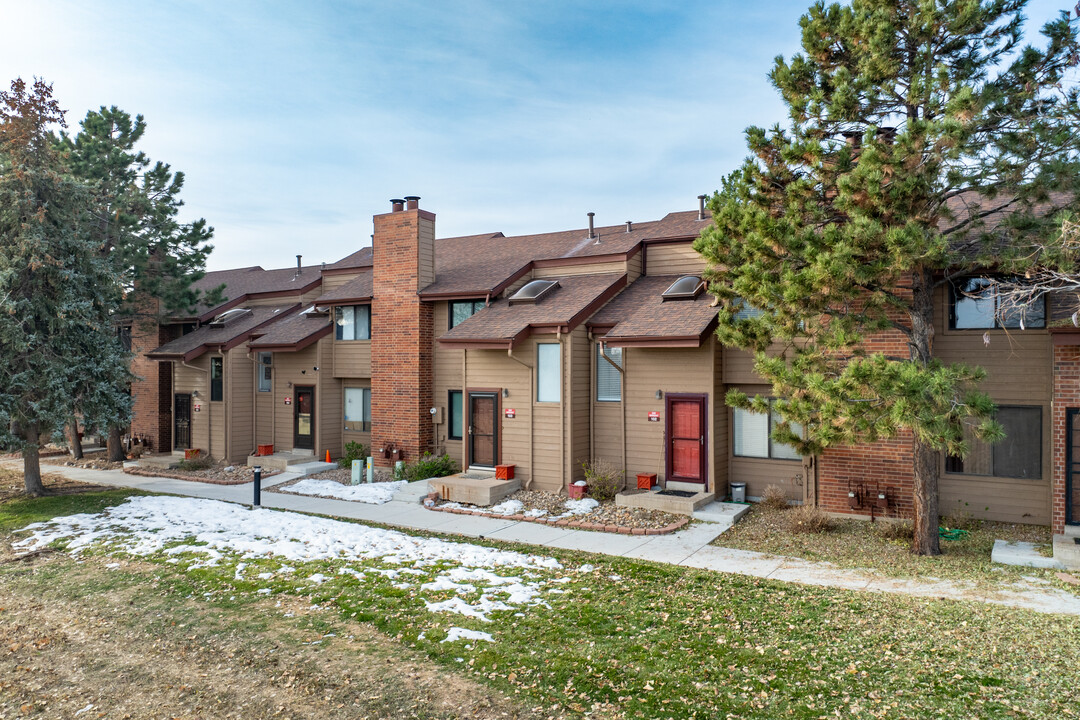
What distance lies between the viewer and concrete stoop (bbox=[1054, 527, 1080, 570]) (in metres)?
8.42

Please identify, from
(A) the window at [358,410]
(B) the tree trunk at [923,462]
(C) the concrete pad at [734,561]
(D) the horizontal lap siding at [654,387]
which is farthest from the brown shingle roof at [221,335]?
(B) the tree trunk at [923,462]

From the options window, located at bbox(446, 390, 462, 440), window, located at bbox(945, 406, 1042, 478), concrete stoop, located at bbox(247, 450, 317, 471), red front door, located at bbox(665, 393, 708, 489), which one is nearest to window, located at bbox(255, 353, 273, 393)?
concrete stoop, located at bbox(247, 450, 317, 471)

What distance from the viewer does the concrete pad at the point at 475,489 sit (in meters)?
13.4

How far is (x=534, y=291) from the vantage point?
16.0 meters

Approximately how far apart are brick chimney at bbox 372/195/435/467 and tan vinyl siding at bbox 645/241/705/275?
5887 millimetres

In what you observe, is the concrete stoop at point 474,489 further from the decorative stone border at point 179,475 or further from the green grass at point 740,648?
the decorative stone border at point 179,475

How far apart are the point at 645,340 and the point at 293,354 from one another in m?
11.7

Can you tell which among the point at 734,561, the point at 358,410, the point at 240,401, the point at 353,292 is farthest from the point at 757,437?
the point at 240,401

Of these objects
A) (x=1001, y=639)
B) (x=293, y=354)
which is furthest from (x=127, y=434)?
(x=1001, y=639)

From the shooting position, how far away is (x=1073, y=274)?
321 inches

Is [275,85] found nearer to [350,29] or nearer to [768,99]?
[350,29]

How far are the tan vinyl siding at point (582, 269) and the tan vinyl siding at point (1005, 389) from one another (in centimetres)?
703

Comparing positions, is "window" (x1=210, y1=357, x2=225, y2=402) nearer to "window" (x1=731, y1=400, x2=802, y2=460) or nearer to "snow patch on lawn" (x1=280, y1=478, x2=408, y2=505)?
"snow patch on lawn" (x1=280, y1=478, x2=408, y2=505)

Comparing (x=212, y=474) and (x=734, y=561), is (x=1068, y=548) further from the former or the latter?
(x=212, y=474)
